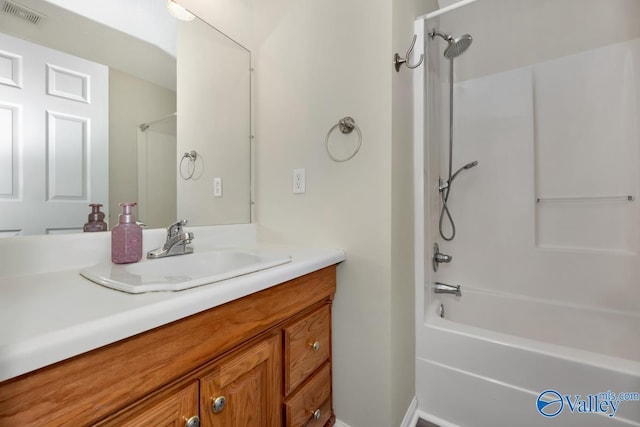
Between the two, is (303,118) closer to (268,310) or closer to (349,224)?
(349,224)

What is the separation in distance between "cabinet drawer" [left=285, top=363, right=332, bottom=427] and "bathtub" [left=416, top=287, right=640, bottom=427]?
0.48 metres

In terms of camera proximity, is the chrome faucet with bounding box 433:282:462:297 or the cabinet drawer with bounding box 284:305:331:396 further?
the chrome faucet with bounding box 433:282:462:297

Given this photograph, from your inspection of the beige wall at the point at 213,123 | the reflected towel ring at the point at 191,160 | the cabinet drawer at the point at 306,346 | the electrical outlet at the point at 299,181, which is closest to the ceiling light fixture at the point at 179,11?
the beige wall at the point at 213,123

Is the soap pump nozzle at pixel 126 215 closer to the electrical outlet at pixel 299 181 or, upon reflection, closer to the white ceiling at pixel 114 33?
the white ceiling at pixel 114 33

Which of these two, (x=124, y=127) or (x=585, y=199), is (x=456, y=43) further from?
(x=124, y=127)

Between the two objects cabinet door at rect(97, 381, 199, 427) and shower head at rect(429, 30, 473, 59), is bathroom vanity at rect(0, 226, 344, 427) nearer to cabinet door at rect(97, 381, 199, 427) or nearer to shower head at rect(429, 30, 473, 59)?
cabinet door at rect(97, 381, 199, 427)

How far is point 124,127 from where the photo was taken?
1.00 m

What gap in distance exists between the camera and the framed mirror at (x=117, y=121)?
78 cm

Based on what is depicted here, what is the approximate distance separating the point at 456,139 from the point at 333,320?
1.55 metres

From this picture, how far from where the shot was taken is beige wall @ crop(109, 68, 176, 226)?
3.18ft

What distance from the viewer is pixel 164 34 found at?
115cm

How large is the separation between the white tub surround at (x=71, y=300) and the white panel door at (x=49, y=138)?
0.27ft

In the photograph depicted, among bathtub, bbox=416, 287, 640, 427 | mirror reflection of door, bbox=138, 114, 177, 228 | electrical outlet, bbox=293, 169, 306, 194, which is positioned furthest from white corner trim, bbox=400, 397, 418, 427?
mirror reflection of door, bbox=138, 114, 177, 228

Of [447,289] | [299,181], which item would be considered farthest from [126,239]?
[447,289]
